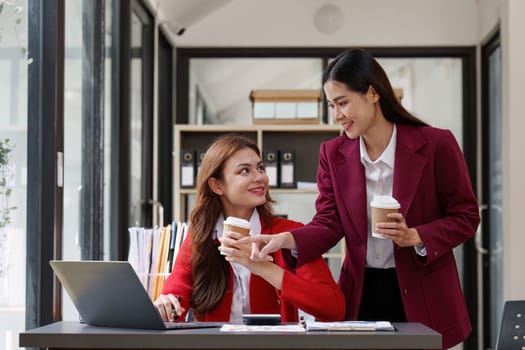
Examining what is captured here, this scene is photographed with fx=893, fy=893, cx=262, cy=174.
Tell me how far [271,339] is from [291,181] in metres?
3.40

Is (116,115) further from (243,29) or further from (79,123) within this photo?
(243,29)

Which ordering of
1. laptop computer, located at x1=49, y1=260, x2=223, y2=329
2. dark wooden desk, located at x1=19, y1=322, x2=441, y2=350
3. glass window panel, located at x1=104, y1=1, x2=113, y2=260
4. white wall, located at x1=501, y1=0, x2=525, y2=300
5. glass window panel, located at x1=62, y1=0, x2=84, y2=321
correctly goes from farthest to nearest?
white wall, located at x1=501, y1=0, x2=525, y2=300, glass window panel, located at x1=104, y1=1, x2=113, y2=260, glass window panel, located at x1=62, y1=0, x2=84, y2=321, laptop computer, located at x1=49, y1=260, x2=223, y2=329, dark wooden desk, located at x1=19, y1=322, x2=441, y2=350

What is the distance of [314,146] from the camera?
Result: 5.29 m

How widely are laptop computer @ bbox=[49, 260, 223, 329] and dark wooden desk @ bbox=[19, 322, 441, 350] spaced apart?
0.30 feet

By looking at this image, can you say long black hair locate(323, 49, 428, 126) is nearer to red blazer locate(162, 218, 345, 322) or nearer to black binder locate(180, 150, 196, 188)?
red blazer locate(162, 218, 345, 322)

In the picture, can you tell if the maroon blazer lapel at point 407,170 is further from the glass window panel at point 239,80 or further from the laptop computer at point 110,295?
the glass window panel at point 239,80

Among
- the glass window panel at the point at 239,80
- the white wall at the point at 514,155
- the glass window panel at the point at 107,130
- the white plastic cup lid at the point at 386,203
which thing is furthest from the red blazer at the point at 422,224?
the glass window panel at the point at 239,80

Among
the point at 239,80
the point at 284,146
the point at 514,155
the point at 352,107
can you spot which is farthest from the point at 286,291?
the point at 239,80

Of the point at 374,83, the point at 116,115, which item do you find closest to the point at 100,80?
the point at 116,115

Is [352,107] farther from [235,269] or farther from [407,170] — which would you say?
[235,269]

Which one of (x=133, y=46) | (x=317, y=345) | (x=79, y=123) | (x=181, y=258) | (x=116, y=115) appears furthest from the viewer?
(x=133, y=46)

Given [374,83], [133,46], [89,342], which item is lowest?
[89,342]

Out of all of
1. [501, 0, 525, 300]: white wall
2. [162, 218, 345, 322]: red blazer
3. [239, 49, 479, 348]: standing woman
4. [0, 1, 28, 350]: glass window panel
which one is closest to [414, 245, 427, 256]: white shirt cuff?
[239, 49, 479, 348]: standing woman

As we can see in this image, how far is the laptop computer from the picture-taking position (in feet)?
6.16
